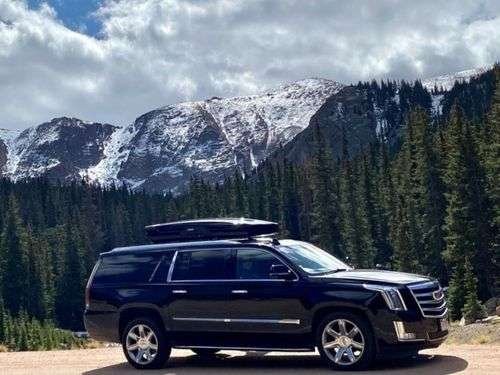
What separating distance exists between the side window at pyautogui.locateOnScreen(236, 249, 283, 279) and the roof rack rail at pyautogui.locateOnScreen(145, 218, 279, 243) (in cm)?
44

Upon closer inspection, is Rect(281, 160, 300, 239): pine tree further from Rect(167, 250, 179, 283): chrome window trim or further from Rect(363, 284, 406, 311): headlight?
Rect(363, 284, 406, 311): headlight

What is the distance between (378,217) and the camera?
8612 cm

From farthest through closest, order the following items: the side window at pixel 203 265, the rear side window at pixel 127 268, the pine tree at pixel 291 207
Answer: the pine tree at pixel 291 207
the rear side window at pixel 127 268
the side window at pixel 203 265

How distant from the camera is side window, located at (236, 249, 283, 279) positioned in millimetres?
11336

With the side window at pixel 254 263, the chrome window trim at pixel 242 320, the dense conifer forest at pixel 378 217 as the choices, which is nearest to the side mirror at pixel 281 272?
the side window at pixel 254 263

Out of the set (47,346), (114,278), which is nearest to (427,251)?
(47,346)

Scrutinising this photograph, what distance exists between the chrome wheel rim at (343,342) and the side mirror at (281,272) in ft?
3.04

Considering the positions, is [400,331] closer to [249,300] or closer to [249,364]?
[249,300]

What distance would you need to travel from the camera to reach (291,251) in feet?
38.2

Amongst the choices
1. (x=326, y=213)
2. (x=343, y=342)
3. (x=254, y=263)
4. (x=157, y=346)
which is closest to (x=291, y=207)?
(x=326, y=213)

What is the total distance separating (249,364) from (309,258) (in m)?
1.98

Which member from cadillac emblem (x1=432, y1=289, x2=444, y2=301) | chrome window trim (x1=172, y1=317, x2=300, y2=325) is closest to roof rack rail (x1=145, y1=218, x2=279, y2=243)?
chrome window trim (x1=172, y1=317, x2=300, y2=325)

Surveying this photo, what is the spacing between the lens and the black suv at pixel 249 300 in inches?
411

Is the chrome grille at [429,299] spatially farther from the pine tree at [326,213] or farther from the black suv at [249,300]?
the pine tree at [326,213]
